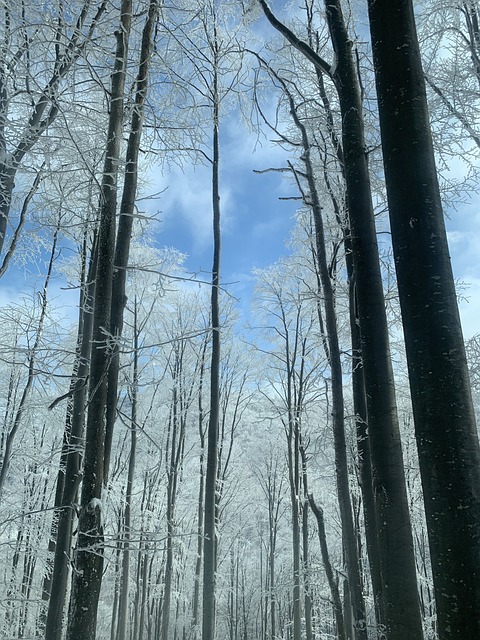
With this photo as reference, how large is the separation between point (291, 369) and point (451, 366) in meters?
12.6

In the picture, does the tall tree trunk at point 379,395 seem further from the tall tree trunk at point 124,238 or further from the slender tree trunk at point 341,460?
the slender tree trunk at point 341,460

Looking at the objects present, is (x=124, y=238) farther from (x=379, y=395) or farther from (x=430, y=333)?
(x=430, y=333)

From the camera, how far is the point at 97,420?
132 inches

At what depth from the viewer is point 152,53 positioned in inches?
187

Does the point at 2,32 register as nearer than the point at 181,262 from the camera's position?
Yes

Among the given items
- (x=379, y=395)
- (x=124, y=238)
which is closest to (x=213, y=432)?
(x=124, y=238)

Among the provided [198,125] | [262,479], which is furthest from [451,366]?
[262,479]

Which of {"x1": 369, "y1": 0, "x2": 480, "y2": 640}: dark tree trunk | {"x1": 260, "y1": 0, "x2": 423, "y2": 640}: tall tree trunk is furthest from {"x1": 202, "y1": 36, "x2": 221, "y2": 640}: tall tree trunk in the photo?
{"x1": 369, "y1": 0, "x2": 480, "y2": 640}: dark tree trunk

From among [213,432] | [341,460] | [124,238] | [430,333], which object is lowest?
[430,333]

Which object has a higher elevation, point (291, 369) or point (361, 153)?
point (291, 369)

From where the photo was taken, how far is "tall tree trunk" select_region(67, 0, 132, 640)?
9.77ft

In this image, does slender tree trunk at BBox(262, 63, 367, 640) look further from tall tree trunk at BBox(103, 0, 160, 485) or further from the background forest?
tall tree trunk at BBox(103, 0, 160, 485)

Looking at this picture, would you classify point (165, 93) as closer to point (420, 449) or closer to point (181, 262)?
point (420, 449)

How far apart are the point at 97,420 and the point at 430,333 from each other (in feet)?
8.16
